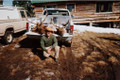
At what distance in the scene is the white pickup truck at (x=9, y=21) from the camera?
5281mm

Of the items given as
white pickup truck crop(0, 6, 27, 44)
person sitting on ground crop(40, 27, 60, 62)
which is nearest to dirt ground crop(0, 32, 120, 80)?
person sitting on ground crop(40, 27, 60, 62)

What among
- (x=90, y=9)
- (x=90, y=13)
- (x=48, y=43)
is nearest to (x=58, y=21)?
(x=48, y=43)

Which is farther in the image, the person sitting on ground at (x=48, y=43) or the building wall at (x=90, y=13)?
the building wall at (x=90, y=13)

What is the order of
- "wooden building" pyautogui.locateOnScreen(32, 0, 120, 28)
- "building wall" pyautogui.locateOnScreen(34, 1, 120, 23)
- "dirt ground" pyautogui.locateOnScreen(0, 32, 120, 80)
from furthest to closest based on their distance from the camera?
"wooden building" pyautogui.locateOnScreen(32, 0, 120, 28) → "building wall" pyautogui.locateOnScreen(34, 1, 120, 23) → "dirt ground" pyautogui.locateOnScreen(0, 32, 120, 80)

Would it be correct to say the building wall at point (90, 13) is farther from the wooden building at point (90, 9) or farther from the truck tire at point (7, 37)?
the truck tire at point (7, 37)

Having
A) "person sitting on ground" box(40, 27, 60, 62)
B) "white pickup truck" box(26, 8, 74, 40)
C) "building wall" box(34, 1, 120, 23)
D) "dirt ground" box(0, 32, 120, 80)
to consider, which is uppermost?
"building wall" box(34, 1, 120, 23)

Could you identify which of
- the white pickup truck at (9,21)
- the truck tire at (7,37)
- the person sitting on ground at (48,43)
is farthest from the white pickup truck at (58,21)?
the truck tire at (7,37)

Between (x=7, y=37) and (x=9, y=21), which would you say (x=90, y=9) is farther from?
(x=7, y=37)

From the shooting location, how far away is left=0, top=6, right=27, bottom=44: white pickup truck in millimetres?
5281

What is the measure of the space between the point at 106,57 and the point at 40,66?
2942mm

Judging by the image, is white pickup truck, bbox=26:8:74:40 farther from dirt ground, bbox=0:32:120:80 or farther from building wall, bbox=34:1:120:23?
building wall, bbox=34:1:120:23

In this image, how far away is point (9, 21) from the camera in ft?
18.8

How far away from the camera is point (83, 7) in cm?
1341

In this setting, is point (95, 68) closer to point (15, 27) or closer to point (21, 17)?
point (15, 27)
